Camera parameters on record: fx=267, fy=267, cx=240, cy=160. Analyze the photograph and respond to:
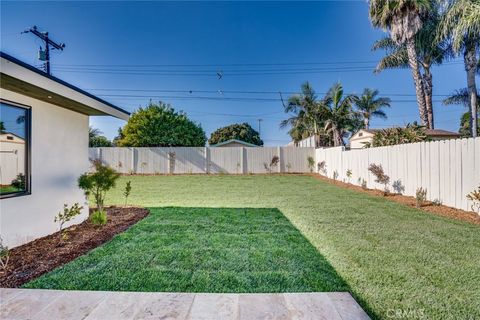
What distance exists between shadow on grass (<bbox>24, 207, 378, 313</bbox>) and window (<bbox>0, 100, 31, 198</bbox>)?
61.3 inches

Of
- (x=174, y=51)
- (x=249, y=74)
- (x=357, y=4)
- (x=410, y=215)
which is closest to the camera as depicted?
(x=410, y=215)

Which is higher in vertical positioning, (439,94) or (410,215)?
(439,94)

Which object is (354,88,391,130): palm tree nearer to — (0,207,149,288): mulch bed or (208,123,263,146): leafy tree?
(208,123,263,146): leafy tree

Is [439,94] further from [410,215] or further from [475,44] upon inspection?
[410,215]

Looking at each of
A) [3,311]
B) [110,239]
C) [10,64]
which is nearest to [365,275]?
[3,311]

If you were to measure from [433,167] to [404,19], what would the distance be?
31.3 ft

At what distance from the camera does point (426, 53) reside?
49.8ft

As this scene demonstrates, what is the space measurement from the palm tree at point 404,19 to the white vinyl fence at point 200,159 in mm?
7163

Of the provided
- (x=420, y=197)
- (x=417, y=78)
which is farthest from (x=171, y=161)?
(x=417, y=78)

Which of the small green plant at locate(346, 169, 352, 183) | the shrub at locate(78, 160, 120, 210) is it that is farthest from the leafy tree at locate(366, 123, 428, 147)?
the shrub at locate(78, 160, 120, 210)

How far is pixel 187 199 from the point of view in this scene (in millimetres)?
8422

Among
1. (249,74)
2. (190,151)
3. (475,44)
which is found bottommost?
(190,151)

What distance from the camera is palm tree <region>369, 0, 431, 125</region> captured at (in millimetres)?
12522

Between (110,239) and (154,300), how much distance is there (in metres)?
2.34
